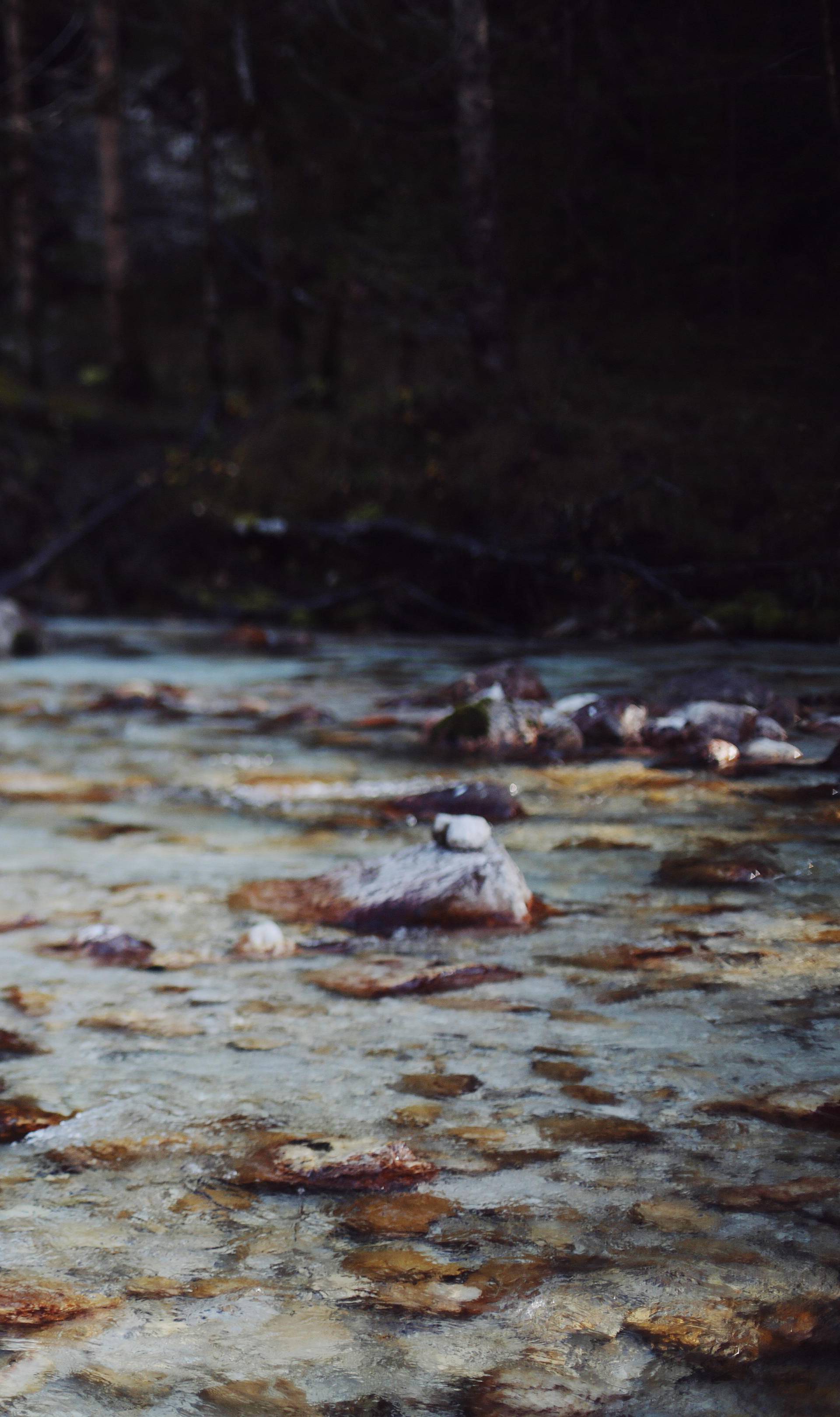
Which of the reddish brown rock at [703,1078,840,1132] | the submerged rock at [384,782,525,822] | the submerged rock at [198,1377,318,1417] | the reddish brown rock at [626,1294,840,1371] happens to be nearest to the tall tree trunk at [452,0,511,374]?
the submerged rock at [384,782,525,822]

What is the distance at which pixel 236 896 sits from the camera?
3.50 meters

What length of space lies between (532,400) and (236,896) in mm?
7240

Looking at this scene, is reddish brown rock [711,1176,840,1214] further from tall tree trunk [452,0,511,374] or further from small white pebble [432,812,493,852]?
tall tree trunk [452,0,511,374]

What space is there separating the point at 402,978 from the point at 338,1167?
0.85 metres

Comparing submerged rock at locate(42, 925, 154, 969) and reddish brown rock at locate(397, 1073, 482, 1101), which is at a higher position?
submerged rock at locate(42, 925, 154, 969)

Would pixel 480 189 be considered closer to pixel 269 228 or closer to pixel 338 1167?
pixel 269 228

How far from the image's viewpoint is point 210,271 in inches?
530

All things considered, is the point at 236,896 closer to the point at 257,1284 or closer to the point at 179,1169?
the point at 179,1169

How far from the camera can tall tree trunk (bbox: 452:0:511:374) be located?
10383mm

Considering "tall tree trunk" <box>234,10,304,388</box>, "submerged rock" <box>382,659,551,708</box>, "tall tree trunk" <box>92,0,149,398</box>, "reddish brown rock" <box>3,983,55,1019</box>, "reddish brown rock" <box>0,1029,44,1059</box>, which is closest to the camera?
"reddish brown rock" <box>0,1029,44,1059</box>

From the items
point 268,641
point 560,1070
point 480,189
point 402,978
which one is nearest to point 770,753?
point 402,978

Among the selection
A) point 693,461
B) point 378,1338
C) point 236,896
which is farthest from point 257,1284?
point 693,461

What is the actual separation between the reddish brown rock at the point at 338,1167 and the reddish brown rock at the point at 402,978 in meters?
0.68

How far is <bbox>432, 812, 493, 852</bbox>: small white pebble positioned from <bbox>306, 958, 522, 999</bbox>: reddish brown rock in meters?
0.50
